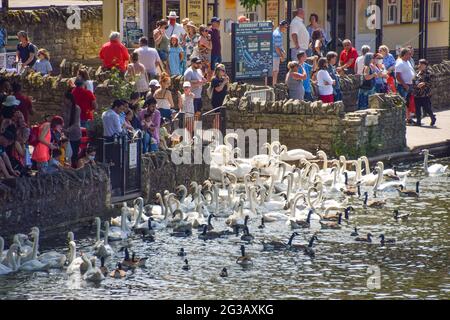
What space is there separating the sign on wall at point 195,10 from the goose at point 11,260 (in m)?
17.8

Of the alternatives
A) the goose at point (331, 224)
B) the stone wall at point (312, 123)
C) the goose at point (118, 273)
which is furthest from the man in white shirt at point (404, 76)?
the goose at point (118, 273)

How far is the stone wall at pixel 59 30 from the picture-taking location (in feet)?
120

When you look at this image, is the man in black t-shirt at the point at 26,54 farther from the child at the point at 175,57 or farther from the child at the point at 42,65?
the child at the point at 175,57

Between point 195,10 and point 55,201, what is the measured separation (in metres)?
15.5

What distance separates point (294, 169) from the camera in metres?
28.6

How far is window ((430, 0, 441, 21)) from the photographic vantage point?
4825 centimetres

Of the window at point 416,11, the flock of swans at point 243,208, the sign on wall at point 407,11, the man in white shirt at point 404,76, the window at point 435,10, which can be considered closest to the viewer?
the flock of swans at point 243,208

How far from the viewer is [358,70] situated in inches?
1373

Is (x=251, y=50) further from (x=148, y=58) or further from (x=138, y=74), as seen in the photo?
(x=138, y=74)

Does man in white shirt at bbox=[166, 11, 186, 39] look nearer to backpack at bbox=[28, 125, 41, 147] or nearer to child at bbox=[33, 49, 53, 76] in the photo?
child at bbox=[33, 49, 53, 76]

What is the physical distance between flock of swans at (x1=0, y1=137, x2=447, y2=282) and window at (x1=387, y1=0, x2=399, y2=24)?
15.7 metres
